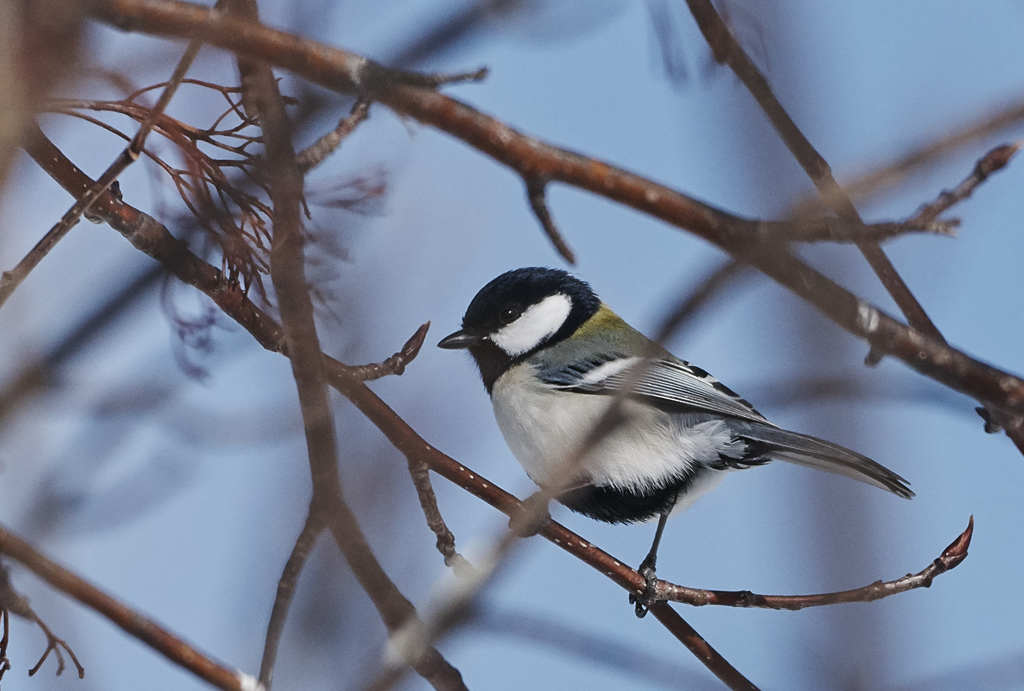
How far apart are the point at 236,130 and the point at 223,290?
1.19 feet

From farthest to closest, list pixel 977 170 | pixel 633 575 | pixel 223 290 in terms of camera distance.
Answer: pixel 633 575 → pixel 223 290 → pixel 977 170

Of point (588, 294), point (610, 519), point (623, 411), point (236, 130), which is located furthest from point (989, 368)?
point (588, 294)

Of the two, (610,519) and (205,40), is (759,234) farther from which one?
(610,519)

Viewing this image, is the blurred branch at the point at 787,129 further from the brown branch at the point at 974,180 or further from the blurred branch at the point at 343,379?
the blurred branch at the point at 343,379

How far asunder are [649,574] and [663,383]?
890mm

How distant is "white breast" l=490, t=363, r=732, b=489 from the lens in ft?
12.2

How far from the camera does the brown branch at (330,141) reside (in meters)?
1.74

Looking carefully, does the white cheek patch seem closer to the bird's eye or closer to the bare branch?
the bird's eye

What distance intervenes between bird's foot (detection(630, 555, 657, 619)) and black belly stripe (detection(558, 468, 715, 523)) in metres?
0.35

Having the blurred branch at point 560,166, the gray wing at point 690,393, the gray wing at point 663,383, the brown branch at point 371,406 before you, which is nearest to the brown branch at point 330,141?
the blurred branch at point 560,166

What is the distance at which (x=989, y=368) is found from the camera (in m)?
1.74

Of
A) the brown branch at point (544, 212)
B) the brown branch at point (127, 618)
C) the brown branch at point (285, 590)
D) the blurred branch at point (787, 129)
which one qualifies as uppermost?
the blurred branch at point (787, 129)

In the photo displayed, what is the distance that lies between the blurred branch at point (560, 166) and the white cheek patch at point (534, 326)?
2.62 metres

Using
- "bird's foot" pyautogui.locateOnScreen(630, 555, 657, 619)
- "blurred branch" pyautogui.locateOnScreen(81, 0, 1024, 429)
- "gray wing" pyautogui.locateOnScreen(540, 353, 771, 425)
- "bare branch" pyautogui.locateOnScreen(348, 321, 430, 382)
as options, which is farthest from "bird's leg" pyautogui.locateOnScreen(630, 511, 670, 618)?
"blurred branch" pyautogui.locateOnScreen(81, 0, 1024, 429)
